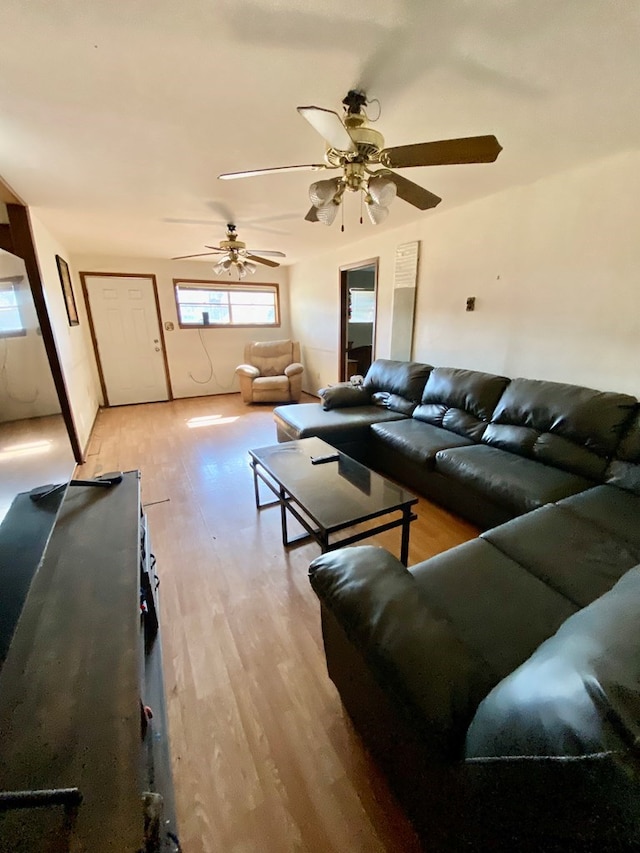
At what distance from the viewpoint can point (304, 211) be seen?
3117mm

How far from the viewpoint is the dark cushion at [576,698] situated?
42 centimetres

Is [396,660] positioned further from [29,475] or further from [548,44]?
[548,44]

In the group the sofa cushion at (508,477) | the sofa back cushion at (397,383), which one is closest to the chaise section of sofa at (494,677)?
the sofa cushion at (508,477)

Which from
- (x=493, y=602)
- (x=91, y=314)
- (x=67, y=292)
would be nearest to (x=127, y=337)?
(x=91, y=314)

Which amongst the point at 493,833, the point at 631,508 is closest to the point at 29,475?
the point at 493,833

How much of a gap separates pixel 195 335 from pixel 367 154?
488 centimetres

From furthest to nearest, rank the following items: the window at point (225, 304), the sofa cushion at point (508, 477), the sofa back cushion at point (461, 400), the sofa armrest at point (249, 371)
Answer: the window at point (225, 304), the sofa armrest at point (249, 371), the sofa back cushion at point (461, 400), the sofa cushion at point (508, 477)

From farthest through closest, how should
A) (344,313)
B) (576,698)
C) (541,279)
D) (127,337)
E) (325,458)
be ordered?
(127,337) < (344,313) < (541,279) < (325,458) < (576,698)

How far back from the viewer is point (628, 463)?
187cm

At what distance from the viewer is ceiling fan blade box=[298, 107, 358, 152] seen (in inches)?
46.7

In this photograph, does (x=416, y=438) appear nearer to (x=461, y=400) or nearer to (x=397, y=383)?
(x=461, y=400)

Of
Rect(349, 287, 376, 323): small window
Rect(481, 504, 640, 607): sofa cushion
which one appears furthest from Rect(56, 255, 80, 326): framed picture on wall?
Rect(481, 504, 640, 607): sofa cushion

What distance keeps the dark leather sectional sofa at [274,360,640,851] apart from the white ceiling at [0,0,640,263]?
4.98 feet

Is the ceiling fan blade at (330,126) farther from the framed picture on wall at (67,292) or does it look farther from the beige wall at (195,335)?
the beige wall at (195,335)
